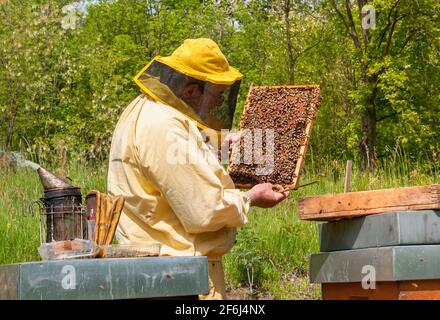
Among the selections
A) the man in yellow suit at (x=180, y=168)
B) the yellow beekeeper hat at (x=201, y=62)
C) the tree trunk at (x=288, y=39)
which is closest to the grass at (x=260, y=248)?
the man in yellow suit at (x=180, y=168)

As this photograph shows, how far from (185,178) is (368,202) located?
0.94m

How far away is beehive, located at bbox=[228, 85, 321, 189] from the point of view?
15.6ft

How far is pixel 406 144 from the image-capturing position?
19109mm

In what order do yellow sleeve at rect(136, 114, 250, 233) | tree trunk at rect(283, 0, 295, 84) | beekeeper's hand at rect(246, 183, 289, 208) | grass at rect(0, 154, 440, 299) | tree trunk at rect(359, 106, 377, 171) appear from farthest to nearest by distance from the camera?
tree trunk at rect(283, 0, 295, 84) < tree trunk at rect(359, 106, 377, 171) < grass at rect(0, 154, 440, 299) < beekeeper's hand at rect(246, 183, 289, 208) < yellow sleeve at rect(136, 114, 250, 233)

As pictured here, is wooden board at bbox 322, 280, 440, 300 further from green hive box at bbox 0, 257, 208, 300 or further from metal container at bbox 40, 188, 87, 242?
metal container at bbox 40, 188, 87, 242

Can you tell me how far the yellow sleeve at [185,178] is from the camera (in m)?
3.73

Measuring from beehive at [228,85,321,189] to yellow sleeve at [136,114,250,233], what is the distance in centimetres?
81

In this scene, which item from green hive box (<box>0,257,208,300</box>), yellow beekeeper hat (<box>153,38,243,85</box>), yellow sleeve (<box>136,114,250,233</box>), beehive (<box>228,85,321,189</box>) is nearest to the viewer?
green hive box (<box>0,257,208,300</box>)

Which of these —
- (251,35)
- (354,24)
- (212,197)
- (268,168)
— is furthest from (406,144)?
(212,197)

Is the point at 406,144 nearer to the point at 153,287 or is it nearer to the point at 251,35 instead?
the point at 251,35

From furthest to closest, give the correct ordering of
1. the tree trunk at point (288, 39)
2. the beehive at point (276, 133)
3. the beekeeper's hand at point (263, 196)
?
1. the tree trunk at point (288, 39)
2. the beehive at point (276, 133)
3. the beekeeper's hand at point (263, 196)

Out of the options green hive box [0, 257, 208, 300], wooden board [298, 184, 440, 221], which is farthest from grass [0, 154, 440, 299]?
green hive box [0, 257, 208, 300]

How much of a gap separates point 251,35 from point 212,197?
24.8 m

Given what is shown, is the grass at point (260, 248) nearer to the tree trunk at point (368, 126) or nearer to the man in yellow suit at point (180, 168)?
the man in yellow suit at point (180, 168)
